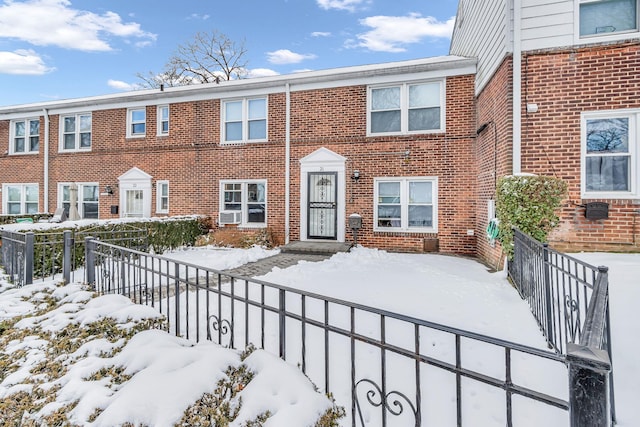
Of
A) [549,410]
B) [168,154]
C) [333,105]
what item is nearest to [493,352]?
[549,410]

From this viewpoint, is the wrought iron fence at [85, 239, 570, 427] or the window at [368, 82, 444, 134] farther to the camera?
the window at [368, 82, 444, 134]

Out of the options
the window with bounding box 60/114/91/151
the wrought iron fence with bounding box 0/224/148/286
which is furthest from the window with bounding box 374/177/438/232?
the window with bounding box 60/114/91/151

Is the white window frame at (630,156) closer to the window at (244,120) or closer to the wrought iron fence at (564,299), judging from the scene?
the wrought iron fence at (564,299)

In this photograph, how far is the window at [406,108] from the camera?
10359 millimetres

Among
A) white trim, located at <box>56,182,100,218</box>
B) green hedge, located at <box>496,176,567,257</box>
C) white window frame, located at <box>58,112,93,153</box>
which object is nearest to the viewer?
green hedge, located at <box>496,176,567,257</box>

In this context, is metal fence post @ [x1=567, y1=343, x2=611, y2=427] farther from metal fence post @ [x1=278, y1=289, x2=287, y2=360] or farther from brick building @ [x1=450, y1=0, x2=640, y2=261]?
brick building @ [x1=450, y1=0, x2=640, y2=261]

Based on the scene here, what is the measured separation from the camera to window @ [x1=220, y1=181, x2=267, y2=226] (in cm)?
1203

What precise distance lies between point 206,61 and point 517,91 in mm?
Result: 24760

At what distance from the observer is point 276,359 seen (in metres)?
2.83

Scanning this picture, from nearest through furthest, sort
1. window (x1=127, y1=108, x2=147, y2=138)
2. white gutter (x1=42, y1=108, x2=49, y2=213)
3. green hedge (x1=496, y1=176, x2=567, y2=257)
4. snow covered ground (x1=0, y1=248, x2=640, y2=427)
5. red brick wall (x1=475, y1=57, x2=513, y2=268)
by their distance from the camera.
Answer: snow covered ground (x1=0, y1=248, x2=640, y2=427)
green hedge (x1=496, y1=176, x2=567, y2=257)
red brick wall (x1=475, y1=57, x2=513, y2=268)
window (x1=127, y1=108, x2=147, y2=138)
white gutter (x1=42, y1=108, x2=49, y2=213)

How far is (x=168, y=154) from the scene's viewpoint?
13.2 metres

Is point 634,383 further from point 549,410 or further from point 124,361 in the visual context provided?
point 124,361

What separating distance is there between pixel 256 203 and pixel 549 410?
34.3ft

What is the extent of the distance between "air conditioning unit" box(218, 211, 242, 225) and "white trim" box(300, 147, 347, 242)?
7.89 ft
